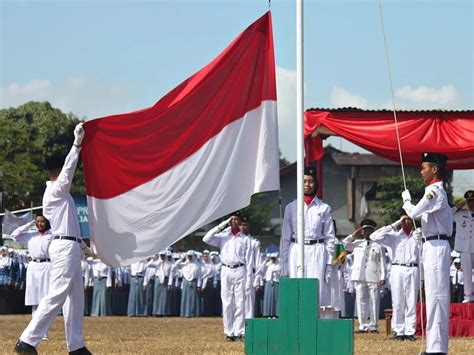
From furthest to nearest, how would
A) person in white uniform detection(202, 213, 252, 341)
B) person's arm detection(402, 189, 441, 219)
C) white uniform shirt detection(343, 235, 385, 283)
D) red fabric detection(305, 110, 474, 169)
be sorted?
white uniform shirt detection(343, 235, 385, 283), person in white uniform detection(202, 213, 252, 341), red fabric detection(305, 110, 474, 169), person's arm detection(402, 189, 441, 219)

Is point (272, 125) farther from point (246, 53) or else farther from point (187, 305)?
point (187, 305)

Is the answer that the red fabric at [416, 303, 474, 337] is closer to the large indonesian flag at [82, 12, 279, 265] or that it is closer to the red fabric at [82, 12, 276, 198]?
the large indonesian flag at [82, 12, 279, 265]

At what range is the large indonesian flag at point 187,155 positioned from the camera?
44.4ft

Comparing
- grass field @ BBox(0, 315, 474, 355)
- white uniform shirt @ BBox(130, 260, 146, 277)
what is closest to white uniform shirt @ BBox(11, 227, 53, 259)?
grass field @ BBox(0, 315, 474, 355)

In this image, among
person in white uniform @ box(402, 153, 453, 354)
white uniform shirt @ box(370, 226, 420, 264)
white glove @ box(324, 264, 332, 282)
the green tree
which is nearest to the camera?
person in white uniform @ box(402, 153, 453, 354)

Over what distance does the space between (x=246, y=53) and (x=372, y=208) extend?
60286 millimetres

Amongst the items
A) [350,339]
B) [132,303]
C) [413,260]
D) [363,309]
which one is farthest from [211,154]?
[132,303]

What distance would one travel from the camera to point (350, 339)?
12.3 metres

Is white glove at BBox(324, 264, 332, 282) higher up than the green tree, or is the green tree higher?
the green tree

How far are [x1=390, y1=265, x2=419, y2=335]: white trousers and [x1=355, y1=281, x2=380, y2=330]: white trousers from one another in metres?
2.46

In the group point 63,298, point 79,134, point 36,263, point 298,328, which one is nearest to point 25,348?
point 63,298

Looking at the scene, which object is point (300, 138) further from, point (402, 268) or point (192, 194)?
point (402, 268)

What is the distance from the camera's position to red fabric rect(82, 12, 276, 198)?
13688 mm

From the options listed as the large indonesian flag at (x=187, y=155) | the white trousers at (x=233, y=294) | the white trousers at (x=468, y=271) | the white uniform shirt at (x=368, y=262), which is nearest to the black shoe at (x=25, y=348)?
the large indonesian flag at (x=187, y=155)
